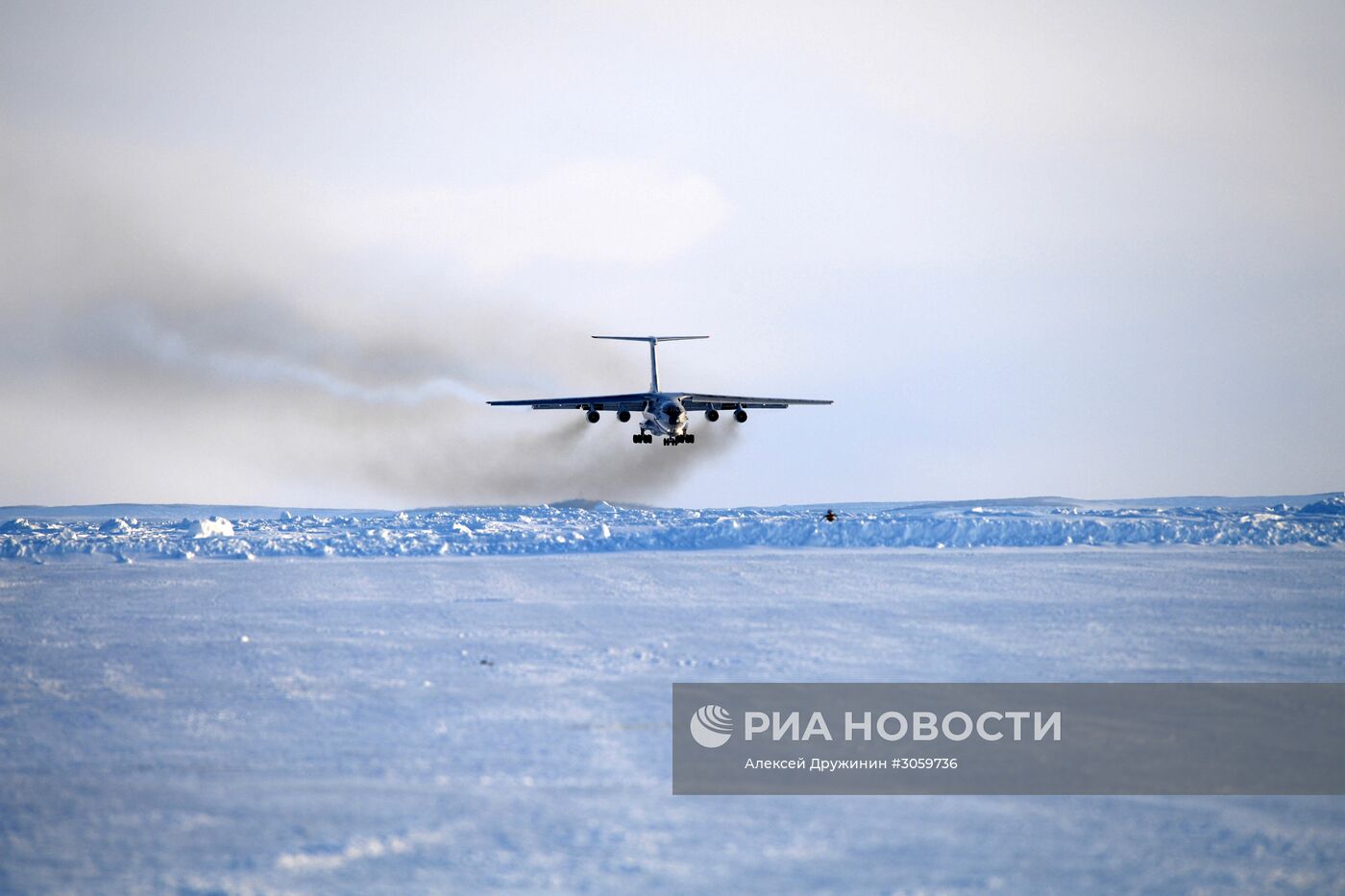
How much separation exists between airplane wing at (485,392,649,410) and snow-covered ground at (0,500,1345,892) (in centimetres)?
2726

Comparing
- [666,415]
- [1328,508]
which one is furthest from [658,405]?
[1328,508]

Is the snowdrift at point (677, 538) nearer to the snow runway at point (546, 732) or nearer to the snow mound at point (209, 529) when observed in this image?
the snow mound at point (209, 529)

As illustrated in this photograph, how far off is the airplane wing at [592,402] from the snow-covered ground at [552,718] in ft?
89.4

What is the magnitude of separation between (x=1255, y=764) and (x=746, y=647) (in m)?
8.53

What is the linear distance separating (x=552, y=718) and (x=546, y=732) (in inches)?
24.3

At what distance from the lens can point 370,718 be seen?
13.2 m

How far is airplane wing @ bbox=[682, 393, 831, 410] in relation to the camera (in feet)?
197

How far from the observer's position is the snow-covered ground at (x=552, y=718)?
8.80 metres

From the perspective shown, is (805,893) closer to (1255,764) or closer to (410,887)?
(410,887)

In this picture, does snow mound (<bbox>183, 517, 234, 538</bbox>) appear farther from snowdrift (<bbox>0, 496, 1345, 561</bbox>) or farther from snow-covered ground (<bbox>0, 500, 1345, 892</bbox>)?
snow-covered ground (<bbox>0, 500, 1345, 892</bbox>)

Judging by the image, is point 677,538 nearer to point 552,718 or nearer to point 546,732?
point 552,718

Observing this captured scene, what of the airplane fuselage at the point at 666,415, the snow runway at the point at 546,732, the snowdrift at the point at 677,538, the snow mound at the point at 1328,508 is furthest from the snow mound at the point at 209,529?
the snow mound at the point at 1328,508

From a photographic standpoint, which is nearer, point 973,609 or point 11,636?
point 11,636

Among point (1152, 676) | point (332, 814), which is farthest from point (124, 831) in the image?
point (1152, 676)
